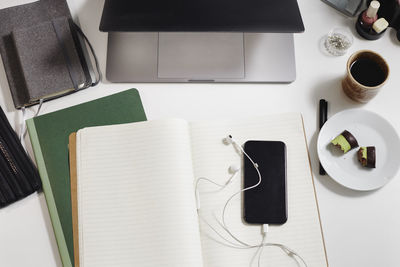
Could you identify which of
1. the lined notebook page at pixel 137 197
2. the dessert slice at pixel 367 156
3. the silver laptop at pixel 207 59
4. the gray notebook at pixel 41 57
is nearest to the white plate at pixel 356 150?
the dessert slice at pixel 367 156

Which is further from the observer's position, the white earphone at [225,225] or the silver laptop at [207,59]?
the silver laptop at [207,59]

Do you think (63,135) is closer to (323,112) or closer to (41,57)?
(41,57)

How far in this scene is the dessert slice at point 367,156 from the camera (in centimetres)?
70

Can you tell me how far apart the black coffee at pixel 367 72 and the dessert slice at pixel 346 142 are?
100 mm

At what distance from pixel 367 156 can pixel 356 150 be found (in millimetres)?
27

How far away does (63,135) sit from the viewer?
2.51ft

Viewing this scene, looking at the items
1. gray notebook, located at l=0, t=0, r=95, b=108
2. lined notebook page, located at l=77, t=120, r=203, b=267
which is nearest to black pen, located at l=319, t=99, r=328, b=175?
lined notebook page, located at l=77, t=120, r=203, b=267

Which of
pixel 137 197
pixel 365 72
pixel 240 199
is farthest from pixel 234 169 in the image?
pixel 365 72

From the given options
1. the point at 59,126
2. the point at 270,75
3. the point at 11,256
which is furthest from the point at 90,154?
the point at 270,75

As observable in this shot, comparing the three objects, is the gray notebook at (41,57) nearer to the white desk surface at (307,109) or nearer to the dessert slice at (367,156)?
the white desk surface at (307,109)

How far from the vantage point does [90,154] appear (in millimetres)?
724

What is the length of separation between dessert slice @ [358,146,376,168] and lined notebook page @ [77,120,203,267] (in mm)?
307

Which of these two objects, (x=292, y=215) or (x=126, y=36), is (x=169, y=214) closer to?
(x=292, y=215)

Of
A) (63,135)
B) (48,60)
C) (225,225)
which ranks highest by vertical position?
(48,60)
